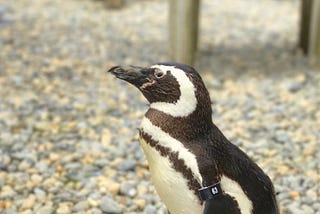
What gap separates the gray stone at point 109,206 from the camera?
2.00m

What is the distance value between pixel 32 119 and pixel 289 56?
210cm

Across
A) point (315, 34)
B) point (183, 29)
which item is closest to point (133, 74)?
point (183, 29)

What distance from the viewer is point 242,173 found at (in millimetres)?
1373

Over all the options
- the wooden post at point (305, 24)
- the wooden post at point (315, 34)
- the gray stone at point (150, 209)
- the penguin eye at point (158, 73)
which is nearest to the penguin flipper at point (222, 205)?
the penguin eye at point (158, 73)

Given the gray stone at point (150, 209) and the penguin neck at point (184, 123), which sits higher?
the penguin neck at point (184, 123)

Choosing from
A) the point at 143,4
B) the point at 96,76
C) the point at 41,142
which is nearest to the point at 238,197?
the point at 41,142

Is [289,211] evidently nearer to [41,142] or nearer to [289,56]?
[41,142]

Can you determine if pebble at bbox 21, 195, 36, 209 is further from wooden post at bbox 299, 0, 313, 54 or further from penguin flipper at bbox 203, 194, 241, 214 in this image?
wooden post at bbox 299, 0, 313, 54

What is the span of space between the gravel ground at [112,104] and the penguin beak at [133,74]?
29.5 inches

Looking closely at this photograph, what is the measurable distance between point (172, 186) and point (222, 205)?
12 cm

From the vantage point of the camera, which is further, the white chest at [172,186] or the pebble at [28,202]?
the pebble at [28,202]

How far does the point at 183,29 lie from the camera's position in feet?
11.6

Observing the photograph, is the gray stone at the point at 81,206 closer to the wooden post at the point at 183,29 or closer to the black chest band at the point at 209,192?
the black chest band at the point at 209,192

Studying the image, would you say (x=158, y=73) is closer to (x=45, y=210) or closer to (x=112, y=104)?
(x=45, y=210)
